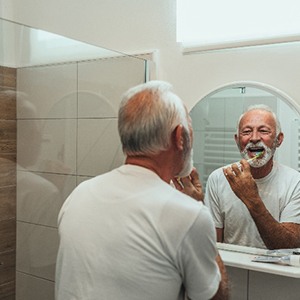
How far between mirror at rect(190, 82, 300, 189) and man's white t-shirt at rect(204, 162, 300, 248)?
0.13 feet

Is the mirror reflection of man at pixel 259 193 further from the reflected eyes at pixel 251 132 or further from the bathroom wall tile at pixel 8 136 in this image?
the bathroom wall tile at pixel 8 136

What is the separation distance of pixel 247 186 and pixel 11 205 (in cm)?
88

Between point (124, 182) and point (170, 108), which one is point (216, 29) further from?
point (124, 182)

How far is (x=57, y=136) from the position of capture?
156 centimetres

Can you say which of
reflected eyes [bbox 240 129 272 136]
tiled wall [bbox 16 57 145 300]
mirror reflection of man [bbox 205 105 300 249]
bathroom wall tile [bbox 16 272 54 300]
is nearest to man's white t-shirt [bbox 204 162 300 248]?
mirror reflection of man [bbox 205 105 300 249]

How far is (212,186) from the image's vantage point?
1.45m


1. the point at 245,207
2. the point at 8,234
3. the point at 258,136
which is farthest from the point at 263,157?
the point at 8,234

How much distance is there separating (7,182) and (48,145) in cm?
20

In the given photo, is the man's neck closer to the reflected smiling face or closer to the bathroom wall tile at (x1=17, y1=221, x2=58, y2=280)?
the reflected smiling face

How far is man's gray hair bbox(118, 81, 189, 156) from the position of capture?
0.91 metres

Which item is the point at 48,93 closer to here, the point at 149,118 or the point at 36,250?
the point at 36,250

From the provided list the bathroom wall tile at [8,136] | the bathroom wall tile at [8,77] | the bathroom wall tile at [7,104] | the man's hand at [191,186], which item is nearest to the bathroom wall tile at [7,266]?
the bathroom wall tile at [8,136]

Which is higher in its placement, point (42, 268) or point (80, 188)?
point (80, 188)

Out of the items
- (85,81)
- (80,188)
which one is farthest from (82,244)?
(85,81)
